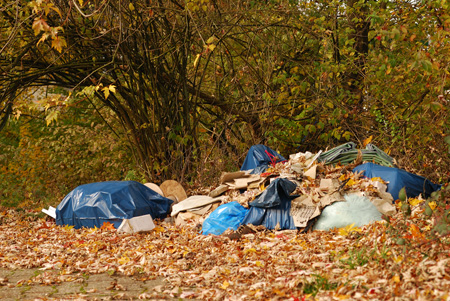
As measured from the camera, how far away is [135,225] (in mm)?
6055

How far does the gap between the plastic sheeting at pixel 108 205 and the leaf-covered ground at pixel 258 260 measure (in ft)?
0.87

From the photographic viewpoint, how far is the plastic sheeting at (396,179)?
6059 millimetres

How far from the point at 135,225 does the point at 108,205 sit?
0.76m

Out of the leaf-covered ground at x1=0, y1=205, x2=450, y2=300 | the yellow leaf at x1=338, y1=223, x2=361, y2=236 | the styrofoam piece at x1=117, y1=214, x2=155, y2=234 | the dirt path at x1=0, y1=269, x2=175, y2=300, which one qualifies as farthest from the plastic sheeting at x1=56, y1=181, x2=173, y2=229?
the yellow leaf at x1=338, y1=223, x2=361, y2=236

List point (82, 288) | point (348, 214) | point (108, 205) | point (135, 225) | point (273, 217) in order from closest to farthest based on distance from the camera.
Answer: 1. point (82, 288)
2. point (348, 214)
3. point (273, 217)
4. point (135, 225)
5. point (108, 205)

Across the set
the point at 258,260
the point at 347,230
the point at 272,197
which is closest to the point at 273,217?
the point at 272,197

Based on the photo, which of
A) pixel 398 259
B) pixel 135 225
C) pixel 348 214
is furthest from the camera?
pixel 135 225

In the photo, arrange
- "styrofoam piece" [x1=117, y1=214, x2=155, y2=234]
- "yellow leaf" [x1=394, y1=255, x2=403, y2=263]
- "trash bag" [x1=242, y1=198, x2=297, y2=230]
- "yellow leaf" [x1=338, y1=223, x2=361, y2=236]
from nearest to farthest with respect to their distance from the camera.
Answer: "yellow leaf" [x1=394, y1=255, x2=403, y2=263], "yellow leaf" [x1=338, y1=223, x2=361, y2=236], "trash bag" [x1=242, y1=198, x2=297, y2=230], "styrofoam piece" [x1=117, y1=214, x2=155, y2=234]

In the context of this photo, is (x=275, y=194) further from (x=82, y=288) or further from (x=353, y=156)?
(x=82, y=288)

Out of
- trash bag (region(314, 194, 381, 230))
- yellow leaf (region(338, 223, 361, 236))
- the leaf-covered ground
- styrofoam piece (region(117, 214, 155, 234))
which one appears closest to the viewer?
the leaf-covered ground

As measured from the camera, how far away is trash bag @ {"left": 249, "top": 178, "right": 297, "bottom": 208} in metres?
5.62

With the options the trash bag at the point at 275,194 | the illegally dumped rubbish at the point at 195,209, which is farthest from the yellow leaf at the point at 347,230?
the illegally dumped rubbish at the point at 195,209

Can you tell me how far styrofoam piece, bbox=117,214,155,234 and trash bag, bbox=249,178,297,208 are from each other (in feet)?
4.61

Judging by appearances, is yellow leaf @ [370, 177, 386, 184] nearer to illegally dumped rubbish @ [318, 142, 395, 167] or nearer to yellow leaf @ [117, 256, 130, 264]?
illegally dumped rubbish @ [318, 142, 395, 167]
